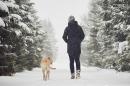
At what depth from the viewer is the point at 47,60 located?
46.1ft

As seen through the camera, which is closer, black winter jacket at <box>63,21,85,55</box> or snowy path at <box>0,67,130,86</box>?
snowy path at <box>0,67,130,86</box>

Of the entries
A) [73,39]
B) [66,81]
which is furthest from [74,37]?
[66,81]

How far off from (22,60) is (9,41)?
7.99 metres

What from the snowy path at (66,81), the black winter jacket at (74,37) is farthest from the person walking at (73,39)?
the snowy path at (66,81)

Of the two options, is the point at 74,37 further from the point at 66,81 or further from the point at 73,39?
the point at 66,81

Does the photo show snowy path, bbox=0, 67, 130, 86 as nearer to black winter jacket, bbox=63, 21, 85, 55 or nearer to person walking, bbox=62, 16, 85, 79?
person walking, bbox=62, 16, 85, 79

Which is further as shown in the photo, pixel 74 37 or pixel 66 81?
pixel 74 37

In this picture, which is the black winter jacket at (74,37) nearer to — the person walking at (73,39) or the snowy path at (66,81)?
the person walking at (73,39)

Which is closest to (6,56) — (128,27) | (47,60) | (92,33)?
(47,60)

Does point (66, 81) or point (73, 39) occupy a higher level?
point (73, 39)

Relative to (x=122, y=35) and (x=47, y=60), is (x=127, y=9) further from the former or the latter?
(x=47, y=60)

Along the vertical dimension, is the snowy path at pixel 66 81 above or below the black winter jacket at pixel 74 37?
below

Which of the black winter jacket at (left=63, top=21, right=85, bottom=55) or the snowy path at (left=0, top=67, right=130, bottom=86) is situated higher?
the black winter jacket at (left=63, top=21, right=85, bottom=55)

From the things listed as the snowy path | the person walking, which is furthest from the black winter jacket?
the snowy path
